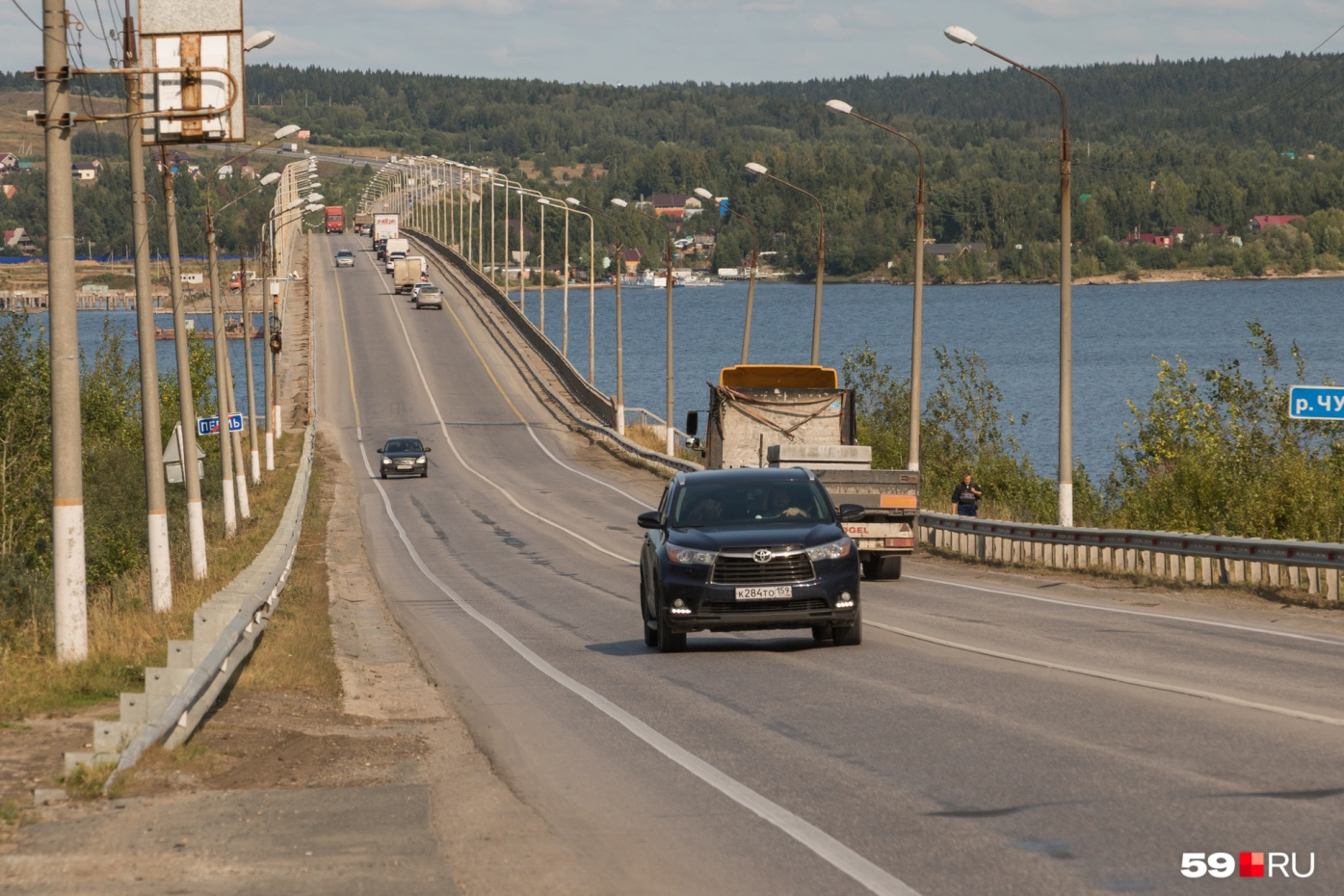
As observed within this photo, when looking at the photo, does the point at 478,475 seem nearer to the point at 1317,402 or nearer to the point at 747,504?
the point at 1317,402

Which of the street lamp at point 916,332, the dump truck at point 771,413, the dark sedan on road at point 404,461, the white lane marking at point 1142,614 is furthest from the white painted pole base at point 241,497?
the white lane marking at point 1142,614

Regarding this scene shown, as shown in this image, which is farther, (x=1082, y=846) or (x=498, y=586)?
(x=498, y=586)

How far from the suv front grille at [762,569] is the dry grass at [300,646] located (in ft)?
12.0

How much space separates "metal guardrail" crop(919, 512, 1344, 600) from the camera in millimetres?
22000

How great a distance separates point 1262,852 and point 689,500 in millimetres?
10552

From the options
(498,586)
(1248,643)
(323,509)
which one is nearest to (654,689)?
(1248,643)

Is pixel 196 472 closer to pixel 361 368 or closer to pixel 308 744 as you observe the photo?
pixel 308 744

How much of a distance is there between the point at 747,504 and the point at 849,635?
1.66m

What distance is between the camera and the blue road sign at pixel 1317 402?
2175 centimetres

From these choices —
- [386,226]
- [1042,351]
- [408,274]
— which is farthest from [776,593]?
[386,226]

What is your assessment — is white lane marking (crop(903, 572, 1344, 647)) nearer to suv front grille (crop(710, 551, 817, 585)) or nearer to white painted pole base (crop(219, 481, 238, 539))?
suv front grille (crop(710, 551, 817, 585))

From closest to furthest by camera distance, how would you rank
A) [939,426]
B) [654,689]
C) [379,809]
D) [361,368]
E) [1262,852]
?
[1262,852]
[379,809]
[654,689]
[939,426]
[361,368]

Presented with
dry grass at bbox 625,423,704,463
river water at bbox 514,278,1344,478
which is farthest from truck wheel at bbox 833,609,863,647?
river water at bbox 514,278,1344,478

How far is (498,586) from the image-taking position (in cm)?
3108
